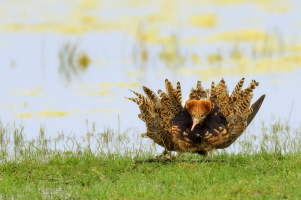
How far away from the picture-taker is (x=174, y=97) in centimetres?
1106

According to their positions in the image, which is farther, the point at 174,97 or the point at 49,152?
the point at 49,152

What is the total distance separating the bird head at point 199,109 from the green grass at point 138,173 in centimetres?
69

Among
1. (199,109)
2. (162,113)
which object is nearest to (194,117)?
(199,109)

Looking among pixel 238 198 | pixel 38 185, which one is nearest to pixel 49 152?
pixel 38 185

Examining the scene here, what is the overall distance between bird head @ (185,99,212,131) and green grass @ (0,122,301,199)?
2.25ft

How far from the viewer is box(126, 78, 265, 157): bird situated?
1087 centimetres

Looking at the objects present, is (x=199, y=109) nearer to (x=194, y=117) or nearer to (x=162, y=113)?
(x=194, y=117)

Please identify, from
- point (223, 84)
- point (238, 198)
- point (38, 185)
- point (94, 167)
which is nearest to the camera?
point (238, 198)

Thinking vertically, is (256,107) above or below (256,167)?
above

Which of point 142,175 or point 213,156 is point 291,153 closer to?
point 213,156

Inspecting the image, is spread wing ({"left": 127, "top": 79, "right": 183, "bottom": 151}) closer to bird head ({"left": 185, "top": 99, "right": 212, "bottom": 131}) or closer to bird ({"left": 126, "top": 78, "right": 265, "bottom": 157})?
bird ({"left": 126, "top": 78, "right": 265, "bottom": 157})

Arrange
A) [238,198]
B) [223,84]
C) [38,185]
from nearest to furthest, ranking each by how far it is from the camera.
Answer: [238,198] → [38,185] → [223,84]

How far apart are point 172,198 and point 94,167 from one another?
2364mm

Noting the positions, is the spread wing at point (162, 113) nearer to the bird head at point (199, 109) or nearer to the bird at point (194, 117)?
the bird at point (194, 117)
